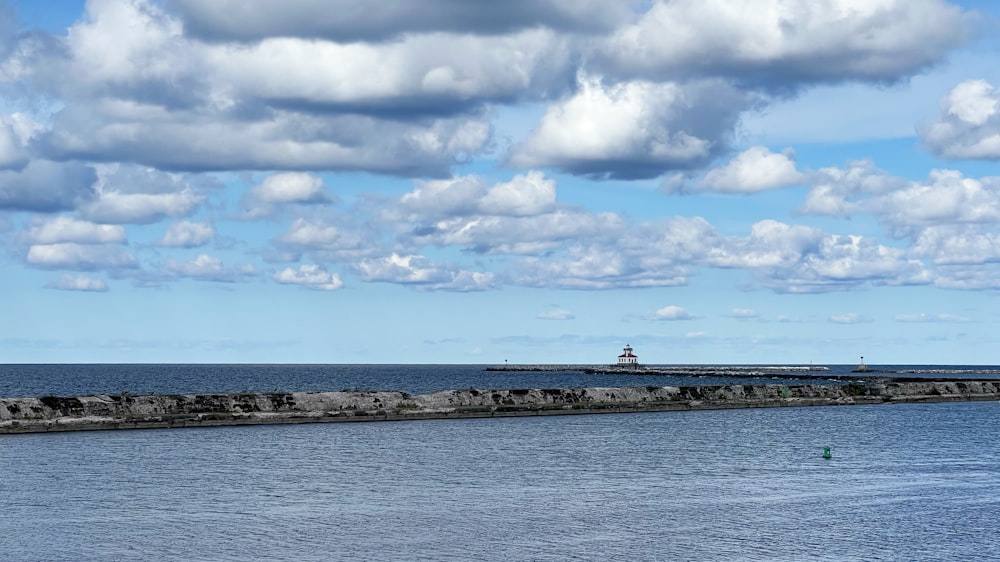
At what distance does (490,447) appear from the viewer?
222 ft

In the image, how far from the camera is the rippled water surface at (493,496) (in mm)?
34156

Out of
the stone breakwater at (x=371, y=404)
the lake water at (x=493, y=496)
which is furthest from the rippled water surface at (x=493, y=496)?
the stone breakwater at (x=371, y=404)

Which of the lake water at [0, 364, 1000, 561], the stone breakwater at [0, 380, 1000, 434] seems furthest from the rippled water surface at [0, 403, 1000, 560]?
the stone breakwater at [0, 380, 1000, 434]

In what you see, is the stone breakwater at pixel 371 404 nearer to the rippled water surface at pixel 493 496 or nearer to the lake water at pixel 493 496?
the rippled water surface at pixel 493 496

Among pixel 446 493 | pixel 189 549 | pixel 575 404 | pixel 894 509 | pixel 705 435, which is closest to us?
pixel 189 549

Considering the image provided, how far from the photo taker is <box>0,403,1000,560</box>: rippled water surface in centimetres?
3416

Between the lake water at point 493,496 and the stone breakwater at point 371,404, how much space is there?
11.1ft

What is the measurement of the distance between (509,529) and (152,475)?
22.1m

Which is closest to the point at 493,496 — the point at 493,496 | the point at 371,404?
the point at 493,496

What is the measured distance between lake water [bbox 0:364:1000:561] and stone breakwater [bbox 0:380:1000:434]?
3.37 m

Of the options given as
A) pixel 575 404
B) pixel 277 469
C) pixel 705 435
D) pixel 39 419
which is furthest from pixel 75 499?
pixel 575 404

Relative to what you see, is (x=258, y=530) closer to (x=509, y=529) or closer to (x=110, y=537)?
(x=110, y=537)

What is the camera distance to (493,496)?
149ft

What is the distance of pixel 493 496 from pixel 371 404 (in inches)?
1899
